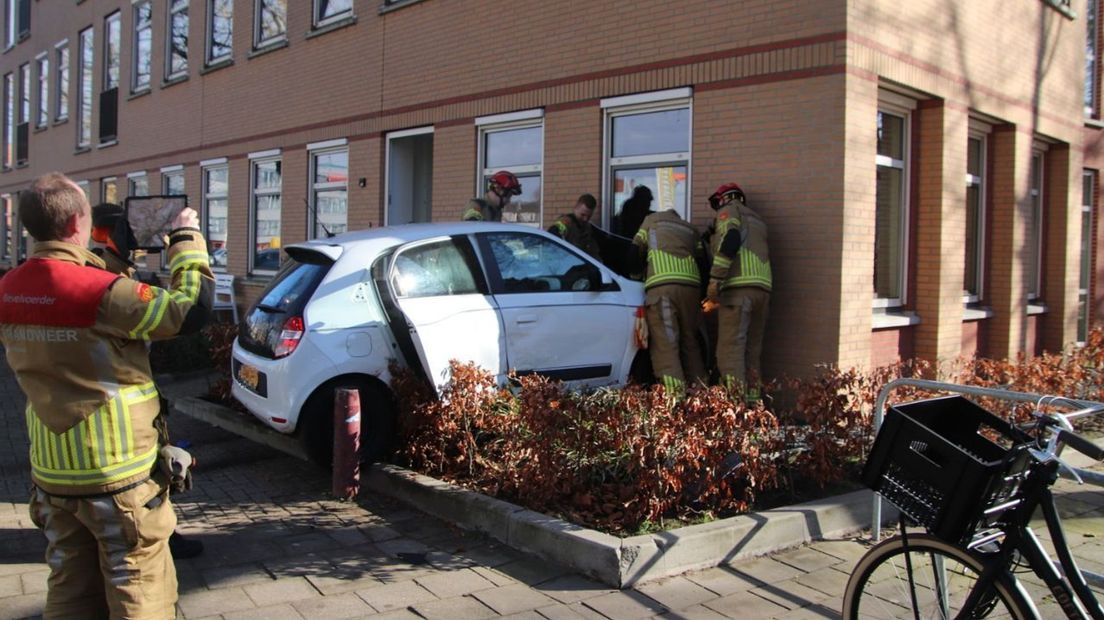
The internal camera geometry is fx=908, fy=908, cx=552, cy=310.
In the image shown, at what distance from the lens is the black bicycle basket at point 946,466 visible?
294cm

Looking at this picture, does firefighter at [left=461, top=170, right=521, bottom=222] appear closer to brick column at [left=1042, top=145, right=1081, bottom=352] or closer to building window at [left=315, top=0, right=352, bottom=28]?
building window at [left=315, top=0, right=352, bottom=28]

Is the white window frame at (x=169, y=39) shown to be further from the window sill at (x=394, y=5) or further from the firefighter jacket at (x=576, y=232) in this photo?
the firefighter jacket at (x=576, y=232)

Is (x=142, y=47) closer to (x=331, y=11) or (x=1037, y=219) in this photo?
(x=331, y=11)

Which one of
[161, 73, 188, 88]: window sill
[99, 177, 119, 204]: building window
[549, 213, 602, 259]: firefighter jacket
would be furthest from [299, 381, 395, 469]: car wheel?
[99, 177, 119, 204]: building window

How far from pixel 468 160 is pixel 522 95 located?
1.21 m

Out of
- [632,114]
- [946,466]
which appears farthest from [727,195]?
[946,466]

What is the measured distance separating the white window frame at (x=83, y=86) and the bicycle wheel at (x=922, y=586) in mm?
Result: 22593

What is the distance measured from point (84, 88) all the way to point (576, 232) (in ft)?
60.5

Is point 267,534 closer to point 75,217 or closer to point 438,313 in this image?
point 438,313

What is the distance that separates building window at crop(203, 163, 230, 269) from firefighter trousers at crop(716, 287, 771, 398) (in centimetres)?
1078

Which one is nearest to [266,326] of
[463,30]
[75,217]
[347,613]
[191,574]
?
[191,574]

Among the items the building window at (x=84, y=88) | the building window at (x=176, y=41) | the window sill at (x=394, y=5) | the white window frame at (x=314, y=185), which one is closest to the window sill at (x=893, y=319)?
the window sill at (x=394, y=5)

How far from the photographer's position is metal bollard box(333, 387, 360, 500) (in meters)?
5.88

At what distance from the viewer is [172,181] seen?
703 inches
